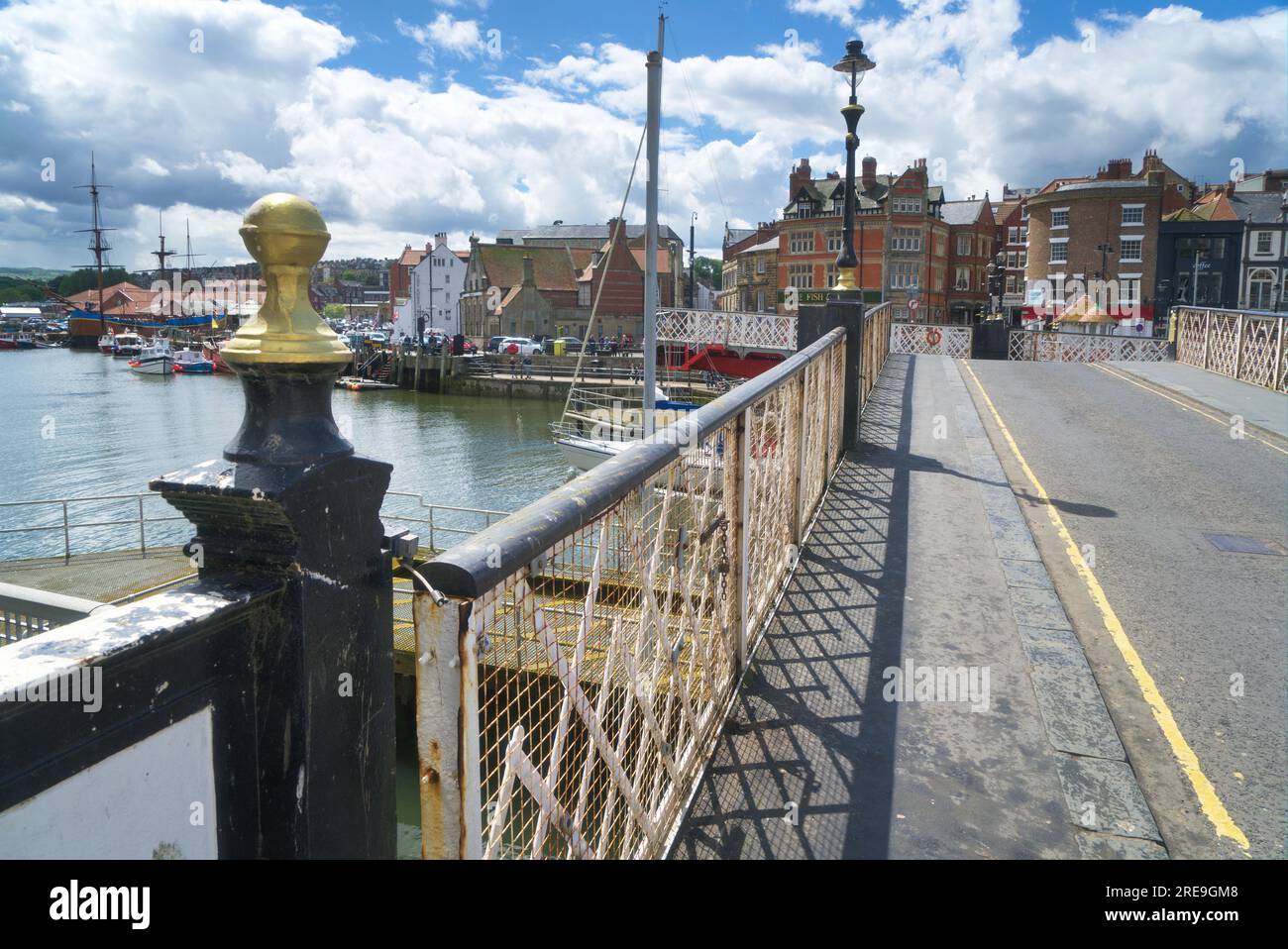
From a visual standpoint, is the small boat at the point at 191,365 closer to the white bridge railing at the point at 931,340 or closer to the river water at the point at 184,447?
the river water at the point at 184,447

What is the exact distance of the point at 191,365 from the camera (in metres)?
88.1

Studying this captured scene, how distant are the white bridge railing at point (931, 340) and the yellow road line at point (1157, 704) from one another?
83.7 ft

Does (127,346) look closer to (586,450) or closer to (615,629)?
(586,450)

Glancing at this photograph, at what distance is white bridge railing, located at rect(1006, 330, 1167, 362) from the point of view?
103 feet

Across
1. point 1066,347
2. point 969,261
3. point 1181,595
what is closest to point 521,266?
point 969,261

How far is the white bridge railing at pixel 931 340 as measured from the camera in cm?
3162

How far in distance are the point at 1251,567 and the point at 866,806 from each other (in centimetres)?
450

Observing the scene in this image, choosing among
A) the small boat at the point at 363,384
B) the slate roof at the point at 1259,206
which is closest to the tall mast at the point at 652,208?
the small boat at the point at 363,384

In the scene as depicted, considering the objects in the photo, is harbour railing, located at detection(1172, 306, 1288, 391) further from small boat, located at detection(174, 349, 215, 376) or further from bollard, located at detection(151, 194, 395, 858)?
small boat, located at detection(174, 349, 215, 376)

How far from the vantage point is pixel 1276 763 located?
3797 mm

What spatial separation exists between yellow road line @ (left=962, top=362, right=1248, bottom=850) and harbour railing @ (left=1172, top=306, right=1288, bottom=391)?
40.5ft

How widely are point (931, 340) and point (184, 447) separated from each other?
113 feet

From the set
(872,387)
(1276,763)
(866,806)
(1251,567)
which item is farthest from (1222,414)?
(866,806)

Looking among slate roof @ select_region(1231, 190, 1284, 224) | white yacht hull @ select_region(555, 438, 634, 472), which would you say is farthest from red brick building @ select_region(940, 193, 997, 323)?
white yacht hull @ select_region(555, 438, 634, 472)
